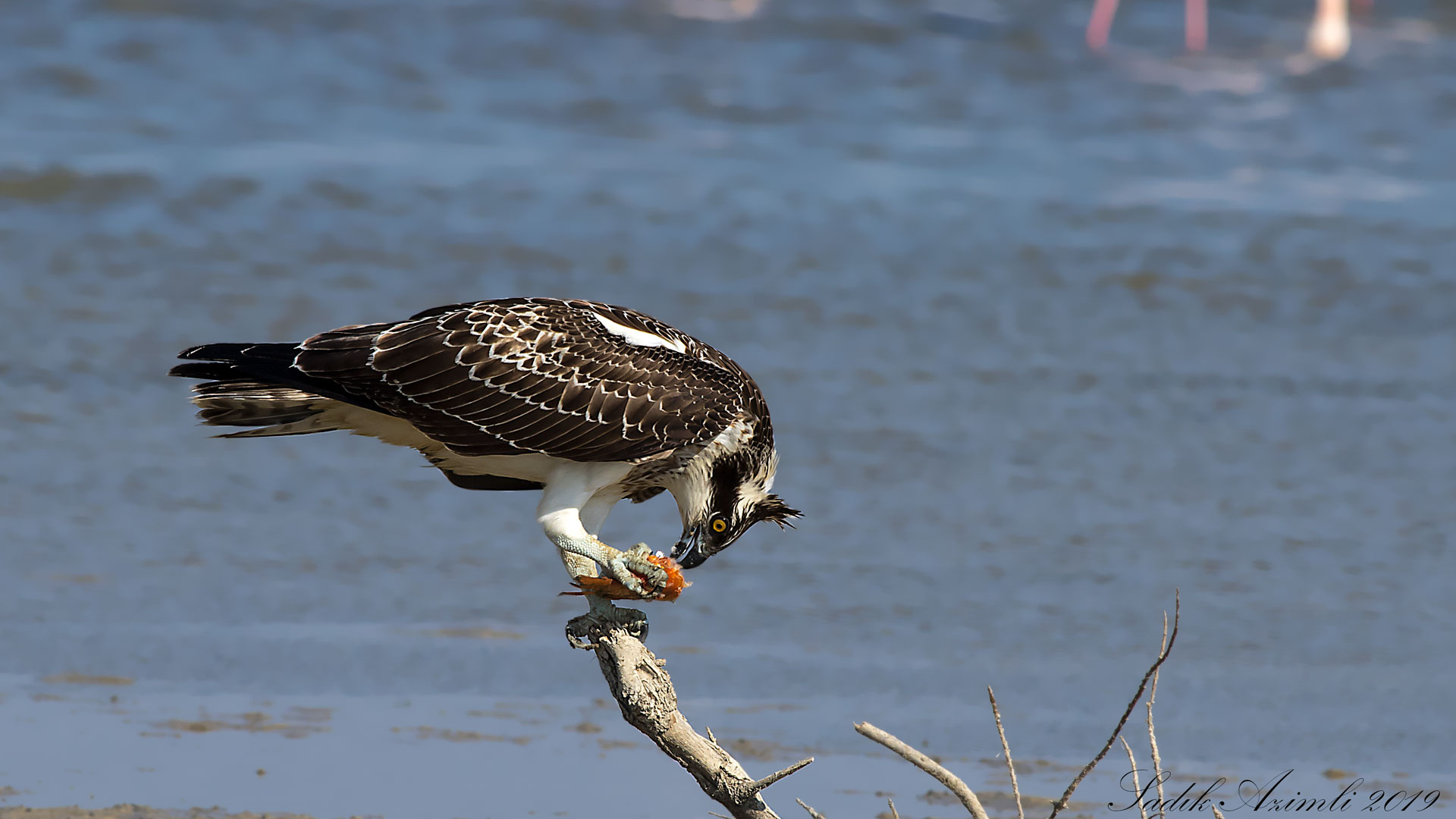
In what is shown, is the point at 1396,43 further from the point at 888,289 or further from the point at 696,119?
the point at 888,289

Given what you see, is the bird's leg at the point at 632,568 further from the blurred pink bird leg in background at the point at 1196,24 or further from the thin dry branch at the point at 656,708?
the blurred pink bird leg in background at the point at 1196,24

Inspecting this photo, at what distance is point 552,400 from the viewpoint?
4.54 m

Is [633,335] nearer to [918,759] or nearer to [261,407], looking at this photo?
[261,407]

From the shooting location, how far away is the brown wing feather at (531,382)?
14.6 ft

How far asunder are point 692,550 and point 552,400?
0.52 meters

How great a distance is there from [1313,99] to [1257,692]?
1182cm

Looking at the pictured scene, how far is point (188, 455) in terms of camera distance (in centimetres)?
852

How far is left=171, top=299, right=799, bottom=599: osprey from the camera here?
4.45 metres

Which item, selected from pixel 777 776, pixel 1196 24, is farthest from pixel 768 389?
pixel 1196 24

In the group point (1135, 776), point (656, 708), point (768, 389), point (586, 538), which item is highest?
point (586, 538)

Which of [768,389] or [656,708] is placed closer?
[656,708]

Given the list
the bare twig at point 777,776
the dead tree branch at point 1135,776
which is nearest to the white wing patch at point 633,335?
the bare twig at point 777,776

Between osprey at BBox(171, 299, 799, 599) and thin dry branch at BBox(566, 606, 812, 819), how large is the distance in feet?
0.44

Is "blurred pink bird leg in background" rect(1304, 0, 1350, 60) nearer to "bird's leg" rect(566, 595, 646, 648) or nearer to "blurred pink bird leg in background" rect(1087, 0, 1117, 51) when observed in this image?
"blurred pink bird leg in background" rect(1087, 0, 1117, 51)
